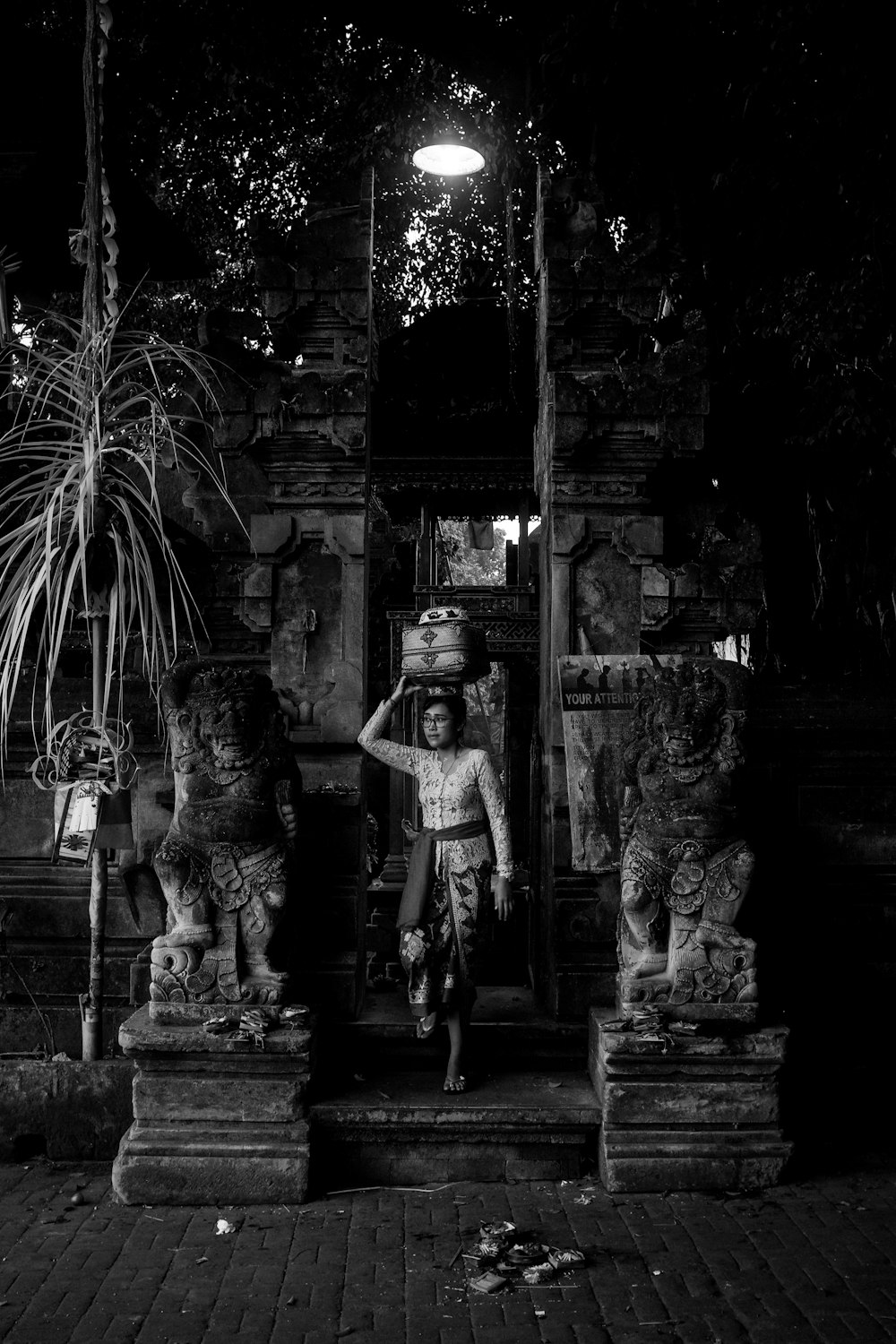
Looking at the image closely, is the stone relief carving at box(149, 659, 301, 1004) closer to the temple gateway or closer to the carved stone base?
the temple gateway

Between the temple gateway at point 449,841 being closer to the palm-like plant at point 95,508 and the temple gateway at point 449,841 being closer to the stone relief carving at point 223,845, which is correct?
the stone relief carving at point 223,845

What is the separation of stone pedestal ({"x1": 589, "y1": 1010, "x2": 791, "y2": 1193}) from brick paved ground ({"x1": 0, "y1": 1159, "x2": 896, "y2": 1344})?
158 millimetres

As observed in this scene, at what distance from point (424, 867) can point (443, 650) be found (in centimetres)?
103

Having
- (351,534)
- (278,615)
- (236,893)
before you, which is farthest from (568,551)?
(236,893)

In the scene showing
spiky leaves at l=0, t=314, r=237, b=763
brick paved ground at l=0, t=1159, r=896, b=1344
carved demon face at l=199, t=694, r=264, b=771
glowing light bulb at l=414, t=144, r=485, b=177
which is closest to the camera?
brick paved ground at l=0, t=1159, r=896, b=1344

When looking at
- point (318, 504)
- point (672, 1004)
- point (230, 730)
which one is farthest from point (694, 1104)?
point (318, 504)

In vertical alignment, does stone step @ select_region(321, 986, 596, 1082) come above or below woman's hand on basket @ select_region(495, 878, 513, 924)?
below

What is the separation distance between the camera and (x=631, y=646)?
6.37 m

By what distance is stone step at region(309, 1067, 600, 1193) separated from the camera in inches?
212

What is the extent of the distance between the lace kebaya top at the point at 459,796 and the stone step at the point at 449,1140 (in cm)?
Answer: 107

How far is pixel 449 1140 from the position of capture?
17.8 feet

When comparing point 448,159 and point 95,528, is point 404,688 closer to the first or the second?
point 95,528

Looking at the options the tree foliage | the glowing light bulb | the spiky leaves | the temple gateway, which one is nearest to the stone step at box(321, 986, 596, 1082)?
the temple gateway

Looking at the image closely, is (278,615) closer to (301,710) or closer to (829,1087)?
(301,710)
